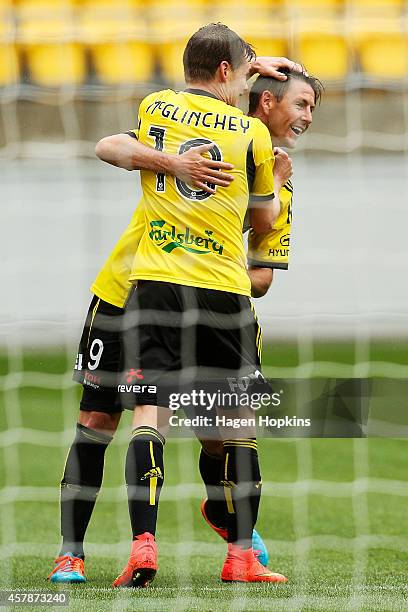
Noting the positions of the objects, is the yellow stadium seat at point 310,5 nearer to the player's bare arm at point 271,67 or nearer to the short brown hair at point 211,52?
the player's bare arm at point 271,67

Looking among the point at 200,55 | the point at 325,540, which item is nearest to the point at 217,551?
the point at 325,540

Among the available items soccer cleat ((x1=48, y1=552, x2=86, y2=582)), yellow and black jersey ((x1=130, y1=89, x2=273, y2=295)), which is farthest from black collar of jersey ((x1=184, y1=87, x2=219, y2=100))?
soccer cleat ((x1=48, y1=552, x2=86, y2=582))

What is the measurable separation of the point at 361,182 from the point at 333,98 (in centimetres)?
70

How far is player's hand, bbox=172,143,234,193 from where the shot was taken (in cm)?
294

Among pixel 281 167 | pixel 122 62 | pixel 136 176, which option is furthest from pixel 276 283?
pixel 281 167

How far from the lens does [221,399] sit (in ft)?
10.1

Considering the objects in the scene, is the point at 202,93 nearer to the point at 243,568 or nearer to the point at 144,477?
the point at 144,477

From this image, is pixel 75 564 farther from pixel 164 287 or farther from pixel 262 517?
pixel 262 517

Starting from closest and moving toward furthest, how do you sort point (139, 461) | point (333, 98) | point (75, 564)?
point (139, 461) → point (75, 564) → point (333, 98)

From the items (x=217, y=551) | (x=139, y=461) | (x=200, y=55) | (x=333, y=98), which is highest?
(x=333, y=98)

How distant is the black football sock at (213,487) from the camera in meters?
3.35

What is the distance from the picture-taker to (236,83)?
3057 mm

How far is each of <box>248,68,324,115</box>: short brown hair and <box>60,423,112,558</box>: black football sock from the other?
1082 mm

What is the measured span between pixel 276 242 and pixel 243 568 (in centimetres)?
94
